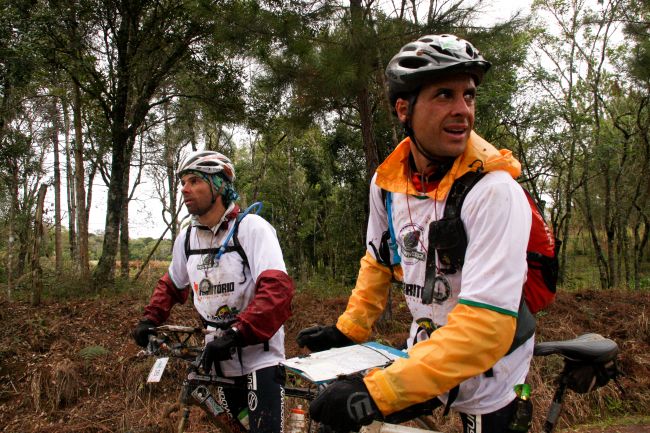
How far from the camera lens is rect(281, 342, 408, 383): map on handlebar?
163cm

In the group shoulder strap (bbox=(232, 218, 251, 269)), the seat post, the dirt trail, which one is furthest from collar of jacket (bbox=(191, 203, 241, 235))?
the dirt trail

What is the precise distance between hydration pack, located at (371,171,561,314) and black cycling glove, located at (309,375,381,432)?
0.59 meters

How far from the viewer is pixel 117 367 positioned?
6.86m

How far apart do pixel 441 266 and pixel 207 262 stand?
1821 millimetres

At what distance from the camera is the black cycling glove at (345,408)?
4.44 feet

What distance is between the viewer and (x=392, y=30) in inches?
266

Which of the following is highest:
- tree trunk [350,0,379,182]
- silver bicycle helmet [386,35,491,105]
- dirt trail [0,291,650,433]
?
tree trunk [350,0,379,182]

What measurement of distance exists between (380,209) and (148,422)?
480 centimetres

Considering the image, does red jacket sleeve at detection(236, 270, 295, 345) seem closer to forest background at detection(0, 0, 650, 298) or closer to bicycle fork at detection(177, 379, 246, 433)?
bicycle fork at detection(177, 379, 246, 433)

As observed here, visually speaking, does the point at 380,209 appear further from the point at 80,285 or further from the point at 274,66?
the point at 80,285

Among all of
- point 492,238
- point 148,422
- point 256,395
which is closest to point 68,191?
point 148,422

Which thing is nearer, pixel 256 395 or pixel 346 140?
pixel 256 395

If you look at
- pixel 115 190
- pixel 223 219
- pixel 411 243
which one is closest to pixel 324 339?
pixel 411 243

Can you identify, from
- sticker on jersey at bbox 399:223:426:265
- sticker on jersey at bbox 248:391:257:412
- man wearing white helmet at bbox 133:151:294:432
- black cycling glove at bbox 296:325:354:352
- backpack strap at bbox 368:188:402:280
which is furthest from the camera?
sticker on jersey at bbox 248:391:257:412
